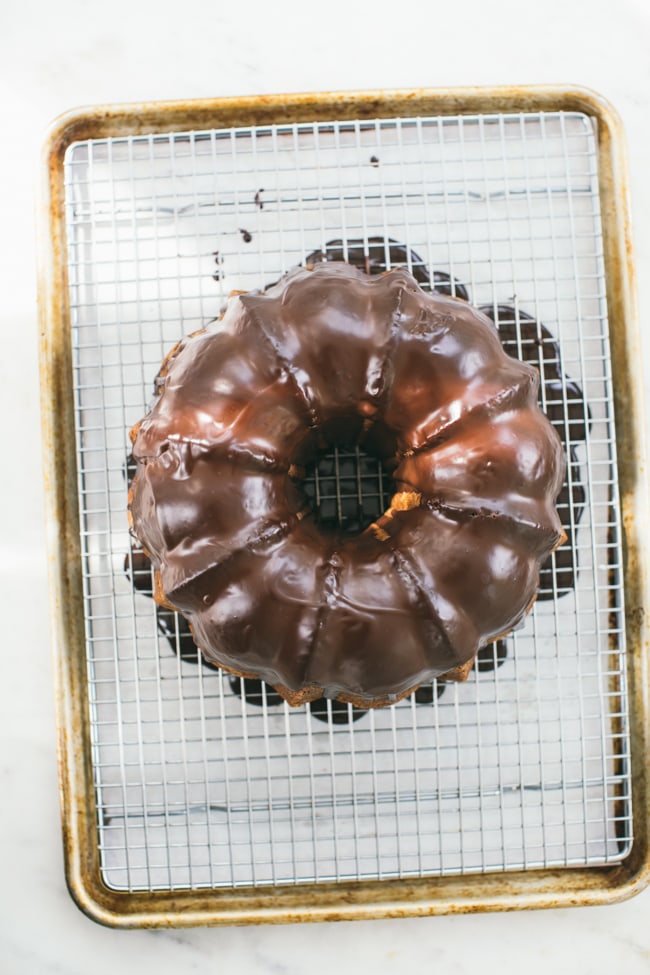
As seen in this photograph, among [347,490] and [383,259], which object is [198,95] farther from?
[347,490]

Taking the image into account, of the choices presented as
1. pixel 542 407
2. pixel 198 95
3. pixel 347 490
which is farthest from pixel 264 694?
pixel 198 95

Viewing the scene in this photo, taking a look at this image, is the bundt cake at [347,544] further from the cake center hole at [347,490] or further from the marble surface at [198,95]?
the marble surface at [198,95]

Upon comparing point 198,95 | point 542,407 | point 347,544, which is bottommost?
point 347,544

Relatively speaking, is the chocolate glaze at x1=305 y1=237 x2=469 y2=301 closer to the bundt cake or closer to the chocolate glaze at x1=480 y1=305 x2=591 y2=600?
the chocolate glaze at x1=480 y1=305 x2=591 y2=600

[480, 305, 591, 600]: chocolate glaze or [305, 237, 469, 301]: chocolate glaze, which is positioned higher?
[305, 237, 469, 301]: chocolate glaze

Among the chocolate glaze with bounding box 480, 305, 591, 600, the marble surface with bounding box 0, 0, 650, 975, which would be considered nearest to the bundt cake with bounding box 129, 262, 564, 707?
the chocolate glaze with bounding box 480, 305, 591, 600

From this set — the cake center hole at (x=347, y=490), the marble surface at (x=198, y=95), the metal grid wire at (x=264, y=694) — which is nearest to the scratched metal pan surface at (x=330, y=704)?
the metal grid wire at (x=264, y=694)

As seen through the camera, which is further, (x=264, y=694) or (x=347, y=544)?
(x=264, y=694)
